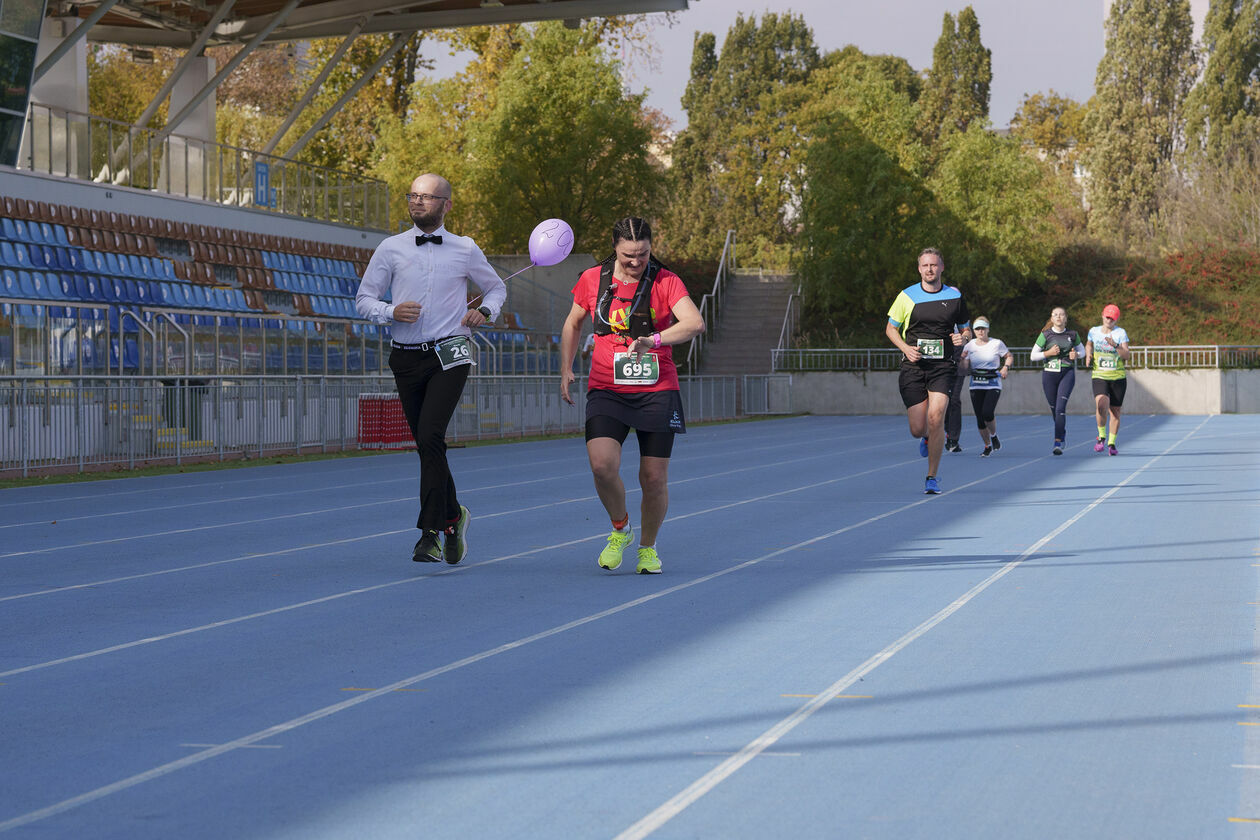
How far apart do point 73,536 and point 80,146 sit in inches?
723

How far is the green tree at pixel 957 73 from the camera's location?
3024 inches

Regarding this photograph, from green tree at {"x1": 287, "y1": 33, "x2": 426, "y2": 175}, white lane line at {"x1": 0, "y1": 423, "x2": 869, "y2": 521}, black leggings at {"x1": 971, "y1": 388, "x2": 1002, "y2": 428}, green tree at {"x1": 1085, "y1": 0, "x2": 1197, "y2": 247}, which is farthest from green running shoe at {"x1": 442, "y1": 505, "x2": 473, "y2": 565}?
green tree at {"x1": 1085, "y1": 0, "x2": 1197, "y2": 247}

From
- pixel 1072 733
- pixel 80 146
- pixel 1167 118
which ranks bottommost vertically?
pixel 1072 733

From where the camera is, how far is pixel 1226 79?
67750 mm

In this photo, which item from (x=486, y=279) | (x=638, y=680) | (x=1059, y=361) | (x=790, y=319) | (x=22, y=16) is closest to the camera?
(x=638, y=680)

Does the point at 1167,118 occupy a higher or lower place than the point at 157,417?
higher

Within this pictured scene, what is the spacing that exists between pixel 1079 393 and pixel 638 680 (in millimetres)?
46135

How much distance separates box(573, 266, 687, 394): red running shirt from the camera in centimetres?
910

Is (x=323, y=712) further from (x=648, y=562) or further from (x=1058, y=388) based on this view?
(x=1058, y=388)

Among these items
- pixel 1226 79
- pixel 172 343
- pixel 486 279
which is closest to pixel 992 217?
pixel 1226 79

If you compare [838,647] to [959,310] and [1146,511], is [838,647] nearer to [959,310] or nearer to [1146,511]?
[1146,511]

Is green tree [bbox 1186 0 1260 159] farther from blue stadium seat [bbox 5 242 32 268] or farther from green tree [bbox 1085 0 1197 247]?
blue stadium seat [bbox 5 242 32 268]

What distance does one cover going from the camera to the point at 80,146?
1124 inches

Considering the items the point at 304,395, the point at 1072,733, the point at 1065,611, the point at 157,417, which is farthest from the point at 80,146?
the point at 1072,733
